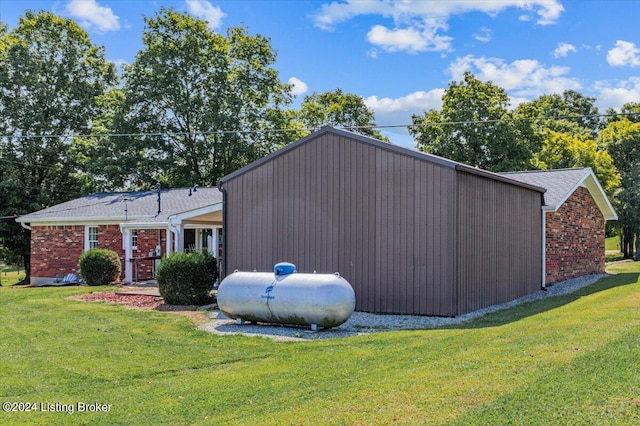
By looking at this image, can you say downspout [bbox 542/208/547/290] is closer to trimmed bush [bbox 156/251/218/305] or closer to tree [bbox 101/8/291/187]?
trimmed bush [bbox 156/251/218/305]

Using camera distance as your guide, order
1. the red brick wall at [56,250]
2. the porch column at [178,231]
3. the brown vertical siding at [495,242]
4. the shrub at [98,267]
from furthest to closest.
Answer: the red brick wall at [56,250] < the shrub at [98,267] < the porch column at [178,231] < the brown vertical siding at [495,242]

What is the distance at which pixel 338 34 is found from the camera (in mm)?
18344

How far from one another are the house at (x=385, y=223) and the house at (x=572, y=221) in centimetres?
180

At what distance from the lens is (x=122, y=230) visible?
1953 centimetres

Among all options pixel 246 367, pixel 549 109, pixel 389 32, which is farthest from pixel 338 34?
pixel 549 109

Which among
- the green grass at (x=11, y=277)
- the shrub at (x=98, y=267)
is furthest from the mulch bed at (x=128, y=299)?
the green grass at (x=11, y=277)

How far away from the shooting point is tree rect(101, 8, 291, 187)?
31359 millimetres

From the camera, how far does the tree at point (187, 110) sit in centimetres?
3136

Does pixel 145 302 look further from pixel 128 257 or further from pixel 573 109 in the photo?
pixel 573 109

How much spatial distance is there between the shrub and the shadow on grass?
12728 mm

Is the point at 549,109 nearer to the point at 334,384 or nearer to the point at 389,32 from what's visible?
the point at 389,32

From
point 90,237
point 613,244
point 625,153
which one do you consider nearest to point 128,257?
point 90,237

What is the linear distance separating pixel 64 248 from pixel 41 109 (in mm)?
12118

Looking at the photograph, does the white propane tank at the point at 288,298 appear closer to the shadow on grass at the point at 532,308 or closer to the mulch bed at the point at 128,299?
the shadow on grass at the point at 532,308
